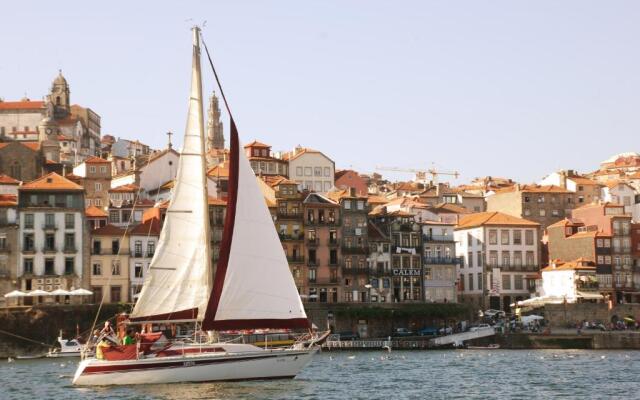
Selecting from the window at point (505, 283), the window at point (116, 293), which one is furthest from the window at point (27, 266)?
the window at point (505, 283)

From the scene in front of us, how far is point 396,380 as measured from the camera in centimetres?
5775

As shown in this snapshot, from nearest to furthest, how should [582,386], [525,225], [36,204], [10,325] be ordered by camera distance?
[582,386] → [10,325] → [36,204] → [525,225]

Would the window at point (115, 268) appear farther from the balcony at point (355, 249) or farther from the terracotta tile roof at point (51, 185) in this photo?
the balcony at point (355, 249)

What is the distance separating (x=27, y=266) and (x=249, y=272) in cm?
4642

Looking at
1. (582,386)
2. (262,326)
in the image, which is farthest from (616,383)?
(262,326)

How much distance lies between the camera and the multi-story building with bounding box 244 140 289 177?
130 metres

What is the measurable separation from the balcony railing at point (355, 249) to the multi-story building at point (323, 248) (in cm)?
66

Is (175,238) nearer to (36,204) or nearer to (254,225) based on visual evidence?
(254,225)

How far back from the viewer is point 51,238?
305ft

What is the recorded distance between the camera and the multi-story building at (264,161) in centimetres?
12962

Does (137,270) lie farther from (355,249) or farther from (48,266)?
(355,249)

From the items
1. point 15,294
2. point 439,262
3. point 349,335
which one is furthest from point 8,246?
point 439,262

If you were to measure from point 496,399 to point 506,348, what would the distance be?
42805mm

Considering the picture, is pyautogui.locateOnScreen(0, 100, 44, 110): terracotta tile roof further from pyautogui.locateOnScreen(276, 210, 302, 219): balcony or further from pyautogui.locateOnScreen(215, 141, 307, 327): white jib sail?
pyautogui.locateOnScreen(215, 141, 307, 327): white jib sail
